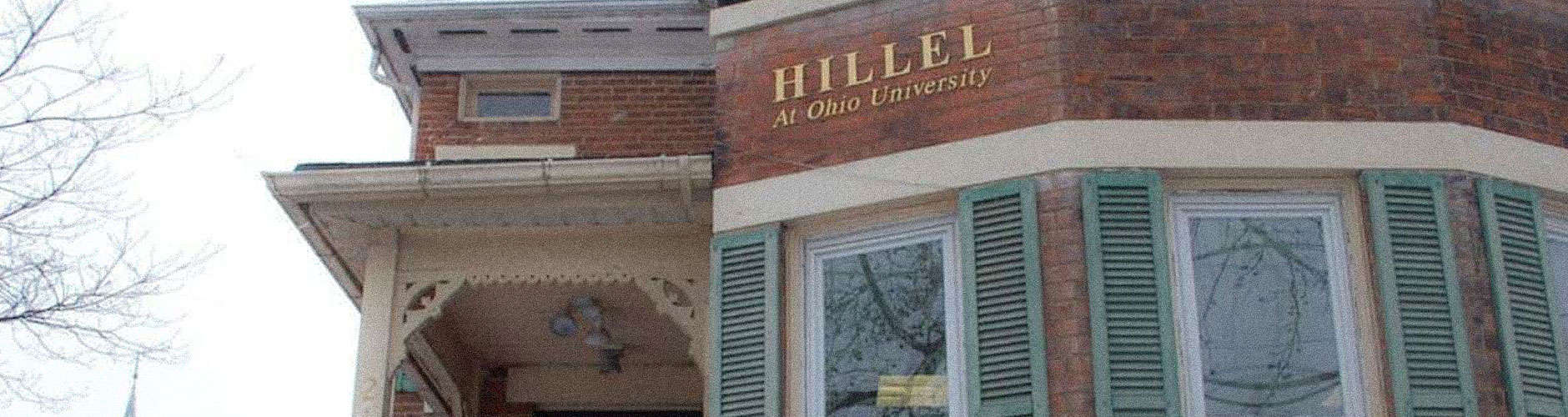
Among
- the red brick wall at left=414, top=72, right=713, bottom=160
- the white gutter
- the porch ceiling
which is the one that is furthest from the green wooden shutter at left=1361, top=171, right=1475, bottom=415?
the red brick wall at left=414, top=72, right=713, bottom=160

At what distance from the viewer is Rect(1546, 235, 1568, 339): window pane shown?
28.8 ft

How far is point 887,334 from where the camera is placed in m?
8.86

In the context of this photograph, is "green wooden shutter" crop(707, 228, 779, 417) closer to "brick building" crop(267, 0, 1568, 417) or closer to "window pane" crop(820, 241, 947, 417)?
"brick building" crop(267, 0, 1568, 417)

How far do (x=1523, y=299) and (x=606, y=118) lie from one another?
6.03 meters

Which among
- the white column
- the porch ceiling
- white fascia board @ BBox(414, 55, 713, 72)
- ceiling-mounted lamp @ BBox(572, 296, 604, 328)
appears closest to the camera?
the white column

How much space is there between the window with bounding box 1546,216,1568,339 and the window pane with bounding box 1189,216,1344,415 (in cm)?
123

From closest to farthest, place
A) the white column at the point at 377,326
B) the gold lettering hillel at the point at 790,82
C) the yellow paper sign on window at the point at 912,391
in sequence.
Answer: the yellow paper sign on window at the point at 912,391 → the gold lettering hillel at the point at 790,82 → the white column at the point at 377,326

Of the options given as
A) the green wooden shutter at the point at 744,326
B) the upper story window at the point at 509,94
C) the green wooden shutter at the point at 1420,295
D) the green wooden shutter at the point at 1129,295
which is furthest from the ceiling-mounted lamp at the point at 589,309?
the green wooden shutter at the point at 1420,295

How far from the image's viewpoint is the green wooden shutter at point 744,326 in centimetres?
891

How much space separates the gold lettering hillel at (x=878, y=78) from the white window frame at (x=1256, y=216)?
118 cm

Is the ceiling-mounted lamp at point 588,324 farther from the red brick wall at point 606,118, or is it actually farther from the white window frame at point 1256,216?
the white window frame at point 1256,216

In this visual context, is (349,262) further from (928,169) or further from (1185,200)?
(1185,200)

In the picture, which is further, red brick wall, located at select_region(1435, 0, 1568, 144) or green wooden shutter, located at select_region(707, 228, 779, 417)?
green wooden shutter, located at select_region(707, 228, 779, 417)

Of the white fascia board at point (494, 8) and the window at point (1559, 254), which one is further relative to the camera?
the white fascia board at point (494, 8)
